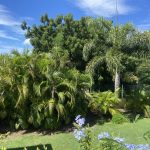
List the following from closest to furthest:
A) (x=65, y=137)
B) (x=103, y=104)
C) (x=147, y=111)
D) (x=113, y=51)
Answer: (x=65, y=137), (x=103, y=104), (x=147, y=111), (x=113, y=51)

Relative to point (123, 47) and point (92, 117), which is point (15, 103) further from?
point (123, 47)

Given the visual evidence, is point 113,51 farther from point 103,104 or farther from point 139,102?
point 103,104

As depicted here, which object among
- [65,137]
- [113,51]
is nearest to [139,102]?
[113,51]

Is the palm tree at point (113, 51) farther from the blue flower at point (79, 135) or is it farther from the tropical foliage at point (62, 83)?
the blue flower at point (79, 135)

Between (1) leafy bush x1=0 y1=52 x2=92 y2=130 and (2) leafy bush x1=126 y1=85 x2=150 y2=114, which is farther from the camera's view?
(2) leafy bush x1=126 y1=85 x2=150 y2=114

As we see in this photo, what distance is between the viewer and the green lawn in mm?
10781

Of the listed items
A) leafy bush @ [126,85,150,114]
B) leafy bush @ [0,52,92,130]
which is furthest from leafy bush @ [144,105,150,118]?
leafy bush @ [0,52,92,130]

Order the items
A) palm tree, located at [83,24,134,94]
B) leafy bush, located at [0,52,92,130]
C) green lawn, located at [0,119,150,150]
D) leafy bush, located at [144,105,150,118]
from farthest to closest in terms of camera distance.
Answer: palm tree, located at [83,24,134,94]
leafy bush, located at [144,105,150,118]
leafy bush, located at [0,52,92,130]
green lawn, located at [0,119,150,150]

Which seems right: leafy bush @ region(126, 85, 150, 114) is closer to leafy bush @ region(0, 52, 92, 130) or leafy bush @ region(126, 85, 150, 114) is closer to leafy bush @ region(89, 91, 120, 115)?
leafy bush @ region(89, 91, 120, 115)

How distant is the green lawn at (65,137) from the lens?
35.4 ft

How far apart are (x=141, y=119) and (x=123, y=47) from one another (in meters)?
4.72

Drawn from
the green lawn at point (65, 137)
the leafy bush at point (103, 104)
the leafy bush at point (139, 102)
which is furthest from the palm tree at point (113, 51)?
the green lawn at point (65, 137)

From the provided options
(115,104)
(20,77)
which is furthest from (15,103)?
(115,104)

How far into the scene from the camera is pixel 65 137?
1187 centimetres
